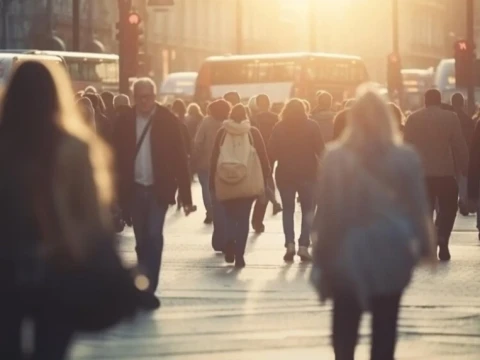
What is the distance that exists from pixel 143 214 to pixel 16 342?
23.8 ft

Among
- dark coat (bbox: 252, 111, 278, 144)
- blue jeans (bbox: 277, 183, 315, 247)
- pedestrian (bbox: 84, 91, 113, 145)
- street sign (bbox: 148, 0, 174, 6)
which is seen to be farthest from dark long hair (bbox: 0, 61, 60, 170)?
street sign (bbox: 148, 0, 174, 6)

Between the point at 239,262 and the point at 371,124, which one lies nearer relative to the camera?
the point at 371,124

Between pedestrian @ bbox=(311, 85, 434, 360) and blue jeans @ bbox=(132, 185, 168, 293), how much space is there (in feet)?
17.2

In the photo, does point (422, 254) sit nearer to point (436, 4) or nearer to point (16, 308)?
point (16, 308)

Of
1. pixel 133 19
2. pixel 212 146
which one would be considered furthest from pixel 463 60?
pixel 212 146

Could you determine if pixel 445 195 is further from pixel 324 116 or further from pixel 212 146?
pixel 324 116

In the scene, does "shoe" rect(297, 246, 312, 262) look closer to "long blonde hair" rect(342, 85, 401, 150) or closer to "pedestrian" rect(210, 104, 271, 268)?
"pedestrian" rect(210, 104, 271, 268)

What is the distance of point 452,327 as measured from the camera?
471 inches

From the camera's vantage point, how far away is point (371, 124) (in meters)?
7.76

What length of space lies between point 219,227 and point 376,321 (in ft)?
35.5

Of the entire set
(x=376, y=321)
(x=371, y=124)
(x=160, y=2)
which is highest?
(x=160, y=2)

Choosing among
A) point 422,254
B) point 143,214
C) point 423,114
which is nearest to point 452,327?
point 143,214

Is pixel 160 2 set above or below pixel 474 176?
above

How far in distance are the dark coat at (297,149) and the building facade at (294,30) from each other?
54230mm
